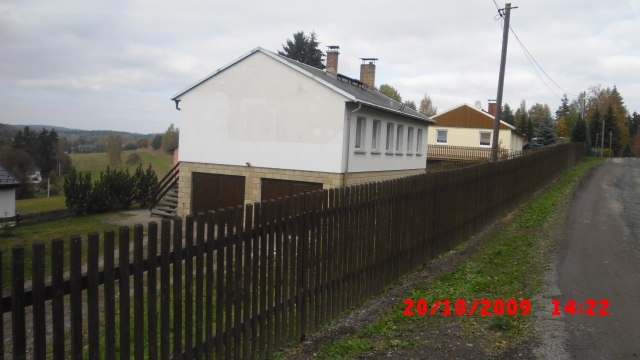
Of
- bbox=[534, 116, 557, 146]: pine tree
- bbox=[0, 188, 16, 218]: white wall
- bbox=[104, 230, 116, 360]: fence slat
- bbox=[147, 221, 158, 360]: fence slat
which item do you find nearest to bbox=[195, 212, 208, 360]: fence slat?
bbox=[147, 221, 158, 360]: fence slat

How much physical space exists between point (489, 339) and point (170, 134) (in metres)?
83.6

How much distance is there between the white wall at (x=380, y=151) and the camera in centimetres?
1824

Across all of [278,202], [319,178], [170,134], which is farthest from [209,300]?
[170,134]

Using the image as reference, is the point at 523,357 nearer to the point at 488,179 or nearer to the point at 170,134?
the point at 488,179

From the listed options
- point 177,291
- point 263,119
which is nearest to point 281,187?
point 263,119

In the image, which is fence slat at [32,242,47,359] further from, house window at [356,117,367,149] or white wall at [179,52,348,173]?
house window at [356,117,367,149]

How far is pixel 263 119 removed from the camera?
19078 mm

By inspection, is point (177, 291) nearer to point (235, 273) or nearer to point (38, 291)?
point (235, 273)

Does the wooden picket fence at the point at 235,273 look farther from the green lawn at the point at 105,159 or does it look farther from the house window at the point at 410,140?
the green lawn at the point at 105,159

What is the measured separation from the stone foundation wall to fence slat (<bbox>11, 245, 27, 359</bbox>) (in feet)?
48.9

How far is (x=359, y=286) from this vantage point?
21.3ft

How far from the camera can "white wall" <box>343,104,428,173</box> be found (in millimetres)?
18244
